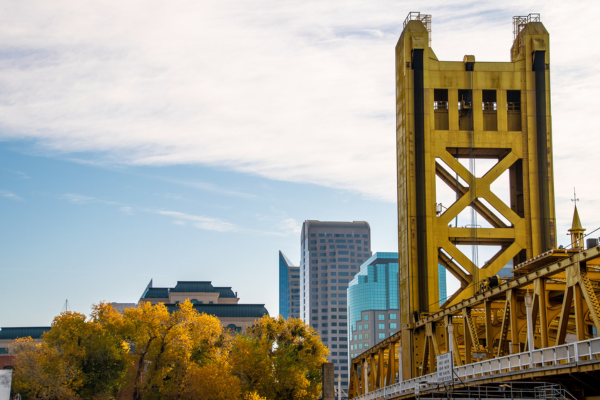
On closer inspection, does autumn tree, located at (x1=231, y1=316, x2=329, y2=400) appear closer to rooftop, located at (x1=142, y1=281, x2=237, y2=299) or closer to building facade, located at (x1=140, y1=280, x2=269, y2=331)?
building facade, located at (x1=140, y1=280, x2=269, y2=331)

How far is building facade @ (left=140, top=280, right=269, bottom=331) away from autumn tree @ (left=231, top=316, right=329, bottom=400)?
44.0m

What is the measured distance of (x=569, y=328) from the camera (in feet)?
142

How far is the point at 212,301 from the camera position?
136 metres

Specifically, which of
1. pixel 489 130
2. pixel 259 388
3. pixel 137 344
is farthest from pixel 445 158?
pixel 137 344

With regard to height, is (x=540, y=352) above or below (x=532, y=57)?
below

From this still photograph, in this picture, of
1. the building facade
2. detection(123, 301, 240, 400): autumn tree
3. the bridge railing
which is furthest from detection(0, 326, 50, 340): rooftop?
the bridge railing

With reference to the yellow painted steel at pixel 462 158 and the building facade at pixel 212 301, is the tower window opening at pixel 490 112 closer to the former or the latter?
the yellow painted steel at pixel 462 158

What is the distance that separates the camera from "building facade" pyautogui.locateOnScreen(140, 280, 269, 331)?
409 ft

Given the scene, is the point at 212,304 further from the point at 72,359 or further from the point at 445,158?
the point at 445,158

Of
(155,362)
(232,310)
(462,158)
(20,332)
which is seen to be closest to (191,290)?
(232,310)

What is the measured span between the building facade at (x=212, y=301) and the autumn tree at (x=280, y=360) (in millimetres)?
43977

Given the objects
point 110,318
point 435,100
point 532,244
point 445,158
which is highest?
point 435,100

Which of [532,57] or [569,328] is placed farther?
[532,57]

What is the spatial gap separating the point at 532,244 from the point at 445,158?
9540 mm
